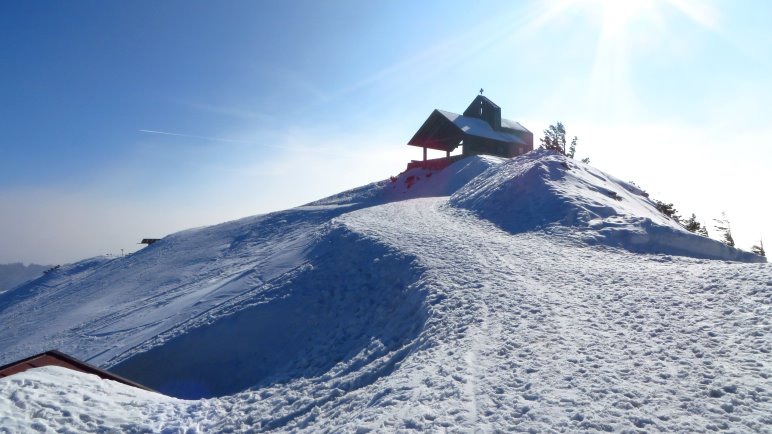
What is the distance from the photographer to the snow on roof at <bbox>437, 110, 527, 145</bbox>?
32938 millimetres

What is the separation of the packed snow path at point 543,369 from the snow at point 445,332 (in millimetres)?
34

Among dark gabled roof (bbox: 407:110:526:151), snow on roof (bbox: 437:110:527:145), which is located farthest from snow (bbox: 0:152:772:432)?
dark gabled roof (bbox: 407:110:526:151)

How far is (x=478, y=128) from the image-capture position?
3394cm

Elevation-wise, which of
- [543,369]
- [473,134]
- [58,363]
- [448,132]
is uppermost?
[448,132]

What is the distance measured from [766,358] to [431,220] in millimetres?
12807

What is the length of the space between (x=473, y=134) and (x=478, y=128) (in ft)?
5.91

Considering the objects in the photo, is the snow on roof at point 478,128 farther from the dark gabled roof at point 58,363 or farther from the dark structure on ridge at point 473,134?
the dark gabled roof at point 58,363

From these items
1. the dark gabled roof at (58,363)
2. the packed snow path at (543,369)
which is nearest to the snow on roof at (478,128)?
the packed snow path at (543,369)

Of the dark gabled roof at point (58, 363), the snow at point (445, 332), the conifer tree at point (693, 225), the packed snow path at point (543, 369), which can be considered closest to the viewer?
the packed snow path at point (543, 369)

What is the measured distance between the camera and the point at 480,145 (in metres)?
33.8

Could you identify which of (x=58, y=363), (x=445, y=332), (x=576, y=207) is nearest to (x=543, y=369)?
(x=445, y=332)

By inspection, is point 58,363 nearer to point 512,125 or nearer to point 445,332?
point 445,332

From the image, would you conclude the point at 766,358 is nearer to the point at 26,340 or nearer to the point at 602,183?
the point at 602,183

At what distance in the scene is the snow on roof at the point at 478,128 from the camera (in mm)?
32938
